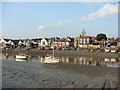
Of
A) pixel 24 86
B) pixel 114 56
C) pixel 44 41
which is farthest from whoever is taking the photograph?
pixel 44 41

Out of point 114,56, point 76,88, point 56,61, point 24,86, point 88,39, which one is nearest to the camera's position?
point 76,88

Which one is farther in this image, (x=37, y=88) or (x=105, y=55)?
(x=105, y=55)

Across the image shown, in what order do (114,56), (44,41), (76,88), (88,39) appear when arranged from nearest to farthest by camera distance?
(76,88)
(114,56)
(88,39)
(44,41)

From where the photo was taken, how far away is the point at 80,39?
9456cm

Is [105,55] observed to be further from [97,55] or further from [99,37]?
[99,37]

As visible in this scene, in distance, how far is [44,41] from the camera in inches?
4107

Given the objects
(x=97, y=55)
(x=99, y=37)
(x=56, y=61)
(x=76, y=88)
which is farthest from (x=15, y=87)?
(x=99, y=37)

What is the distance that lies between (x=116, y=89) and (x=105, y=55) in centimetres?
3715

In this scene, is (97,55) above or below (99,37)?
below

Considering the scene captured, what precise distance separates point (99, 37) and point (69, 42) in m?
17.3

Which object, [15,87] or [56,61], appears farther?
[56,61]

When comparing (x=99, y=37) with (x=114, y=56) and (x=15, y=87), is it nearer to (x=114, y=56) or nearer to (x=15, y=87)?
(x=114, y=56)

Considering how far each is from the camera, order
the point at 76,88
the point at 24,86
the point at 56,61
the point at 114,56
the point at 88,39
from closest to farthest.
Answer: the point at 76,88, the point at 24,86, the point at 56,61, the point at 114,56, the point at 88,39

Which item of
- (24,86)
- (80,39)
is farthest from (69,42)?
(24,86)
